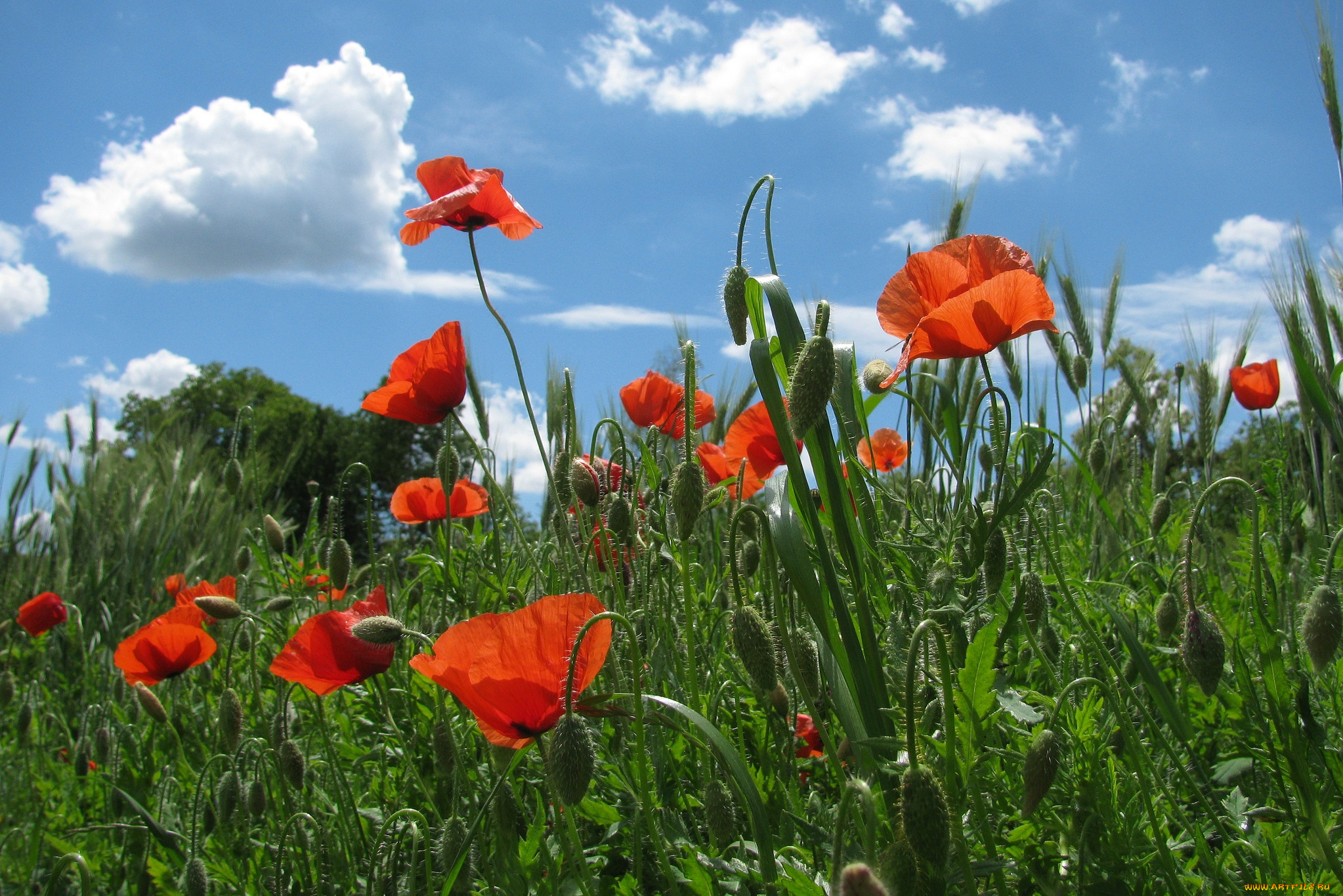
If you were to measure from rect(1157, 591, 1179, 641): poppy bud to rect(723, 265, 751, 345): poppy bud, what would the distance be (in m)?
0.88

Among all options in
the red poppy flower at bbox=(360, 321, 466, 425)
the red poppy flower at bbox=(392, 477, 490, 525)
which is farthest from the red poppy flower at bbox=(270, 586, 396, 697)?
the red poppy flower at bbox=(392, 477, 490, 525)

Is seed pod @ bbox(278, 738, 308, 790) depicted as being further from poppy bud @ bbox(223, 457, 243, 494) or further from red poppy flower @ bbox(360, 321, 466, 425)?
poppy bud @ bbox(223, 457, 243, 494)

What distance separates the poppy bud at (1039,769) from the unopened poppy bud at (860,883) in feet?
1.26

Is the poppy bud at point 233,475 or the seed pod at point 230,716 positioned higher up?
the poppy bud at point 233,475

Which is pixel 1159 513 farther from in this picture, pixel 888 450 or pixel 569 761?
pixel 569 761

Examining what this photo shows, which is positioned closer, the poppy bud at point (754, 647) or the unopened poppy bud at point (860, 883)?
the unopened poppy bud at point (860, 883)

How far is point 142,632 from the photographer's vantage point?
1996 mm

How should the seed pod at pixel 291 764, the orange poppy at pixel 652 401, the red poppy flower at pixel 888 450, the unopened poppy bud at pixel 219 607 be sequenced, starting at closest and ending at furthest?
the seed pod at pixel 291 764 → the unopened poppy bud at pixel 219 607 → the orange poppy at pixel 652 401 → the red poppy flower at pixel 888 450

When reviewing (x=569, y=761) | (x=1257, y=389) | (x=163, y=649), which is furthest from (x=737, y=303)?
(x=1257, y=389)

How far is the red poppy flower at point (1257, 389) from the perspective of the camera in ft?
9.44

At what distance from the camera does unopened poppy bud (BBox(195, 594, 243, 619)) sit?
1.59m

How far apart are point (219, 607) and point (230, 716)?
0.73 feet

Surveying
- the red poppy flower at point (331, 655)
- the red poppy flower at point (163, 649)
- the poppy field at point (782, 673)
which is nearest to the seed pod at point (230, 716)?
the poppy field at point (782, 673)

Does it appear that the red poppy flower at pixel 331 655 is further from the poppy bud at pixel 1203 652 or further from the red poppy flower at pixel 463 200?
the poppy bud at pixel 1203 652
